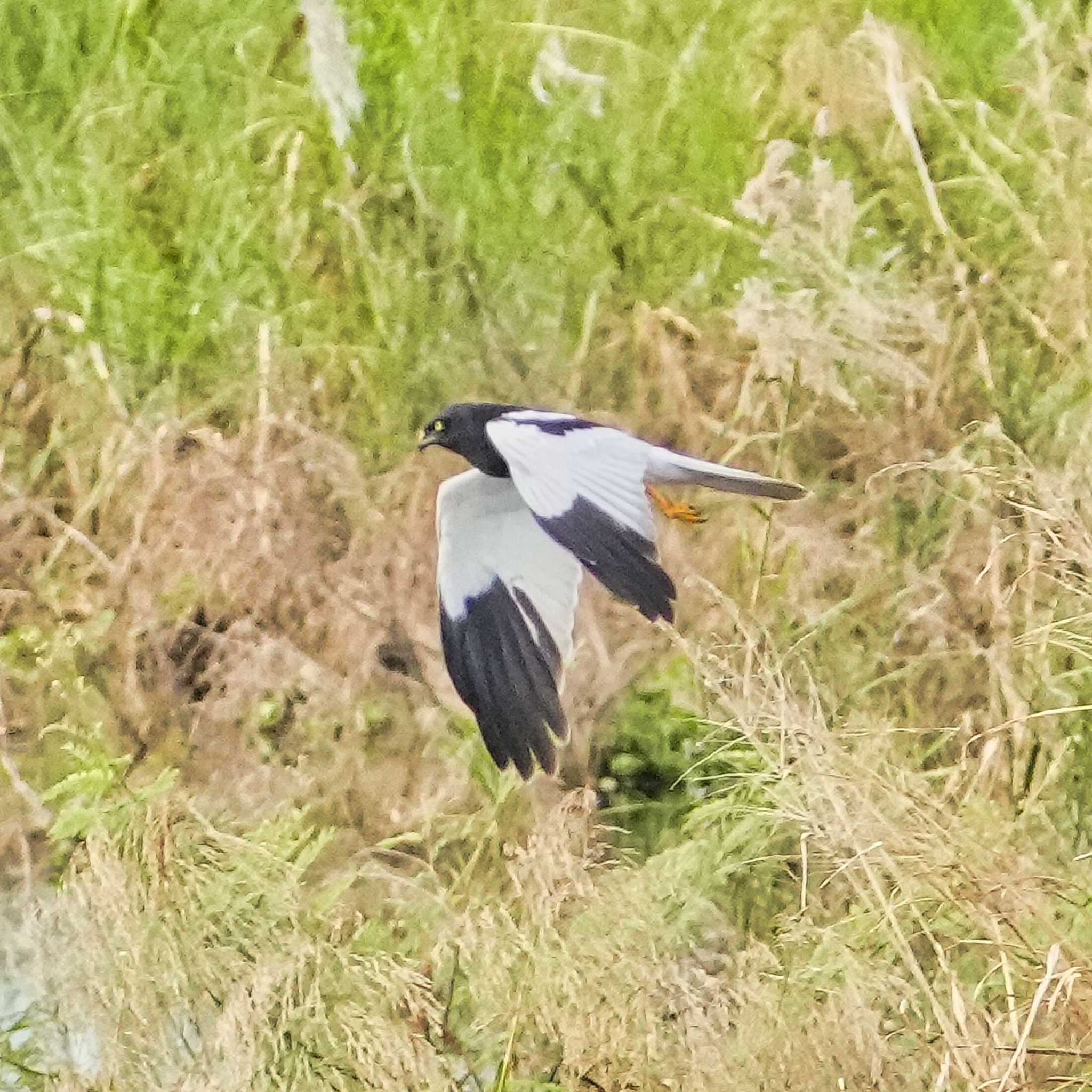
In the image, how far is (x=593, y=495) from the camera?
108 cm

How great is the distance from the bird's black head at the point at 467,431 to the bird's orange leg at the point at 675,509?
143mm

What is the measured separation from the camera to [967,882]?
3.43 ft

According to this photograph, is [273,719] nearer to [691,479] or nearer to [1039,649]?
[691,479]

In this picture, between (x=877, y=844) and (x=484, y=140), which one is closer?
(x=877, y=844)

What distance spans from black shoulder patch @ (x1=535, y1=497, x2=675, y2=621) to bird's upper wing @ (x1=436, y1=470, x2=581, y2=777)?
7 centimetres

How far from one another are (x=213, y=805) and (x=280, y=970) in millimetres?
160

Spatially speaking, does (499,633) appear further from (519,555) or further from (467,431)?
(467,431)

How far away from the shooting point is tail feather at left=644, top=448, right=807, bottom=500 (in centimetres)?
115

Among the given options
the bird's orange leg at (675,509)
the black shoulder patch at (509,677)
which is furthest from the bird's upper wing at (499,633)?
the bird's orange leg at (675,509)

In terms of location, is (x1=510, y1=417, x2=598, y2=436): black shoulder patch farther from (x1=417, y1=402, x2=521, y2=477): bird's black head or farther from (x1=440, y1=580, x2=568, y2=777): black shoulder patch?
(x1=440, y1=580, x2=568, y2=777): black shoulder patch

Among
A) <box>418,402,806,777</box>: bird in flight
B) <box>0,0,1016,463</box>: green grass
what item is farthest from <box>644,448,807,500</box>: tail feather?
<box>0,0,1016,463</box>: green grass

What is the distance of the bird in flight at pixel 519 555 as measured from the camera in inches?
43.7

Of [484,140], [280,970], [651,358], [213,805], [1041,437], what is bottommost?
[280,970]

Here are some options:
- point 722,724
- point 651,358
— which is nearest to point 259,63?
point 651,358
